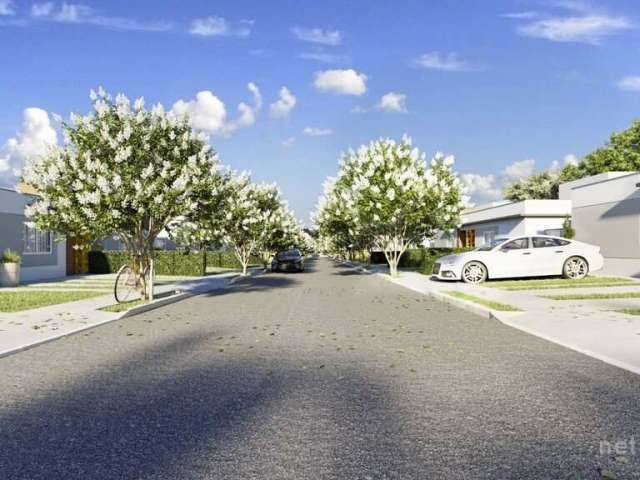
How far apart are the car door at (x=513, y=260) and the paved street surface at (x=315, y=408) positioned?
426 inches

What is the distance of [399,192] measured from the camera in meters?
23.4

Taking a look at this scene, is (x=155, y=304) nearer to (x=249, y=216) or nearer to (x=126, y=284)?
(x=126, y=284)

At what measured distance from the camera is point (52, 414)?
15.5 ft

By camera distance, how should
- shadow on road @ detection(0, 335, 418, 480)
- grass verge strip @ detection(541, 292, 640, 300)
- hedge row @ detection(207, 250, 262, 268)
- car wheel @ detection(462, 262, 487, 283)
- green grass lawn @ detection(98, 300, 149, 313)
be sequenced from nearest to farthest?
shadow on road @ detection(0, 335, 418, 480), green grass lawn @ detection(98, 300, 149, 313), grass verge strip @ detection(541, 292, 640, 300), car wheel @ detection(462, 262, 487, 283), hedge row @ detection(207, 250, 262, 268)

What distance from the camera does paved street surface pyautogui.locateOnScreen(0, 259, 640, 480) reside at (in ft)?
11.6

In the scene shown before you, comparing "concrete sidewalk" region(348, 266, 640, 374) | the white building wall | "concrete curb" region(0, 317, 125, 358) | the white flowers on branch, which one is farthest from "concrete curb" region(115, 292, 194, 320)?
the white building wall

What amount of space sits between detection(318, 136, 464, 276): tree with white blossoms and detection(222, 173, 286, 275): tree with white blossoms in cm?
693

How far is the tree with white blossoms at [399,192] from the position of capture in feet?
76.4

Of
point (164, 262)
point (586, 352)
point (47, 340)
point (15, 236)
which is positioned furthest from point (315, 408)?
point (164, 262)

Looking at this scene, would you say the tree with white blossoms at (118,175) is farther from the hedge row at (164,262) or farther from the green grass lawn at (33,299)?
the hedge row at (164,262)

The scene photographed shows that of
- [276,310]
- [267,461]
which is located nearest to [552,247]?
[276,310]

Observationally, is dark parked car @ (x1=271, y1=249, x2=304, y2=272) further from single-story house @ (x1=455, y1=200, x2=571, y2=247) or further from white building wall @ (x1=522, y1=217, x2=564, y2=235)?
white building wall @ (x1=522, y1=217, x2=564, y2=235)

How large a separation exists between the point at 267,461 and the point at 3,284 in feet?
68.5

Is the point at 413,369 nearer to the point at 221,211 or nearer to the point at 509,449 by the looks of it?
the point at 509,449
